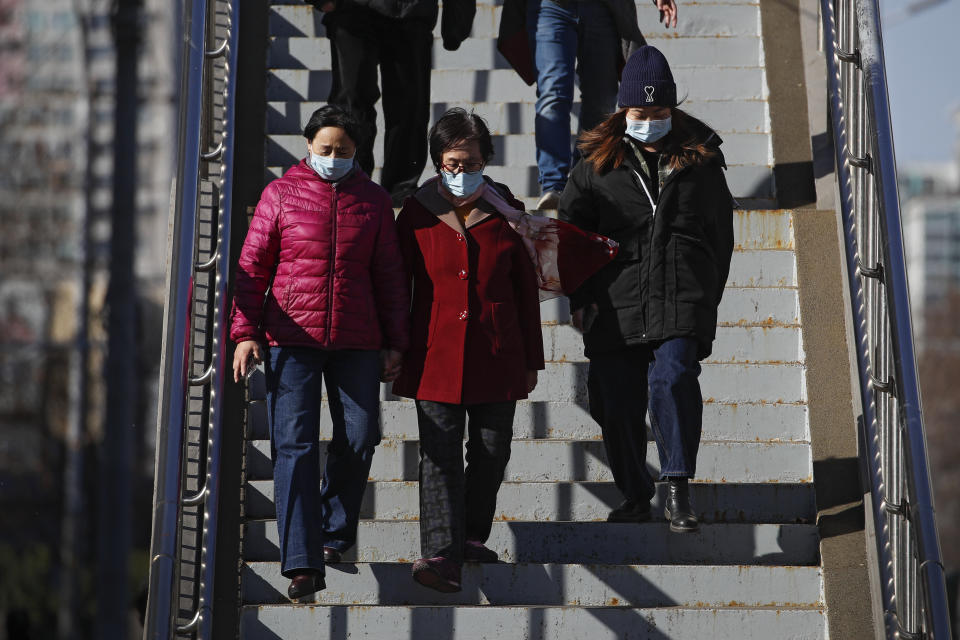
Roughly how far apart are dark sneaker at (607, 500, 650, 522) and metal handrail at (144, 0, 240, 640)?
4.84 feet

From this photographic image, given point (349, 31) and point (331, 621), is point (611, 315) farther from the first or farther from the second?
point (349, 31)

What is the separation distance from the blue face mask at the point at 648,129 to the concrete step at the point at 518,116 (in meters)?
2.01

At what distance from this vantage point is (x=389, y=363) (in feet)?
14.5

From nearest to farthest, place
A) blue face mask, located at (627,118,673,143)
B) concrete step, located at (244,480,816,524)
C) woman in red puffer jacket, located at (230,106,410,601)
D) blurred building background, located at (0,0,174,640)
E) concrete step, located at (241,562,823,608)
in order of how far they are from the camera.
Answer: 1. woman in red puffer jacket, located at (230,106,410,601)
2. concrete step, located at (241,562,823,608)
3. blue face mask, located at (627,118,673,143)
4. concrete step, located at (244,480,816,524)
5. blurred building background, located at (0,0,174,640)

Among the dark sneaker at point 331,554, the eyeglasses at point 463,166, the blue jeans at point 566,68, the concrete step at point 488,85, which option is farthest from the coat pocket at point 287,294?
the concrete step at point 488,85

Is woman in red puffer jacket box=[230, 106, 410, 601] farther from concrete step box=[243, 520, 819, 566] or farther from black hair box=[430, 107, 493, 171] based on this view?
concrete step box=[243, 520, 819, 566]

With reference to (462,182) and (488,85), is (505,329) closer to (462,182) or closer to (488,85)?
(462,182)

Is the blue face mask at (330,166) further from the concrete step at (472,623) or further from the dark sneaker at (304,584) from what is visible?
the concrete step at (472,623)

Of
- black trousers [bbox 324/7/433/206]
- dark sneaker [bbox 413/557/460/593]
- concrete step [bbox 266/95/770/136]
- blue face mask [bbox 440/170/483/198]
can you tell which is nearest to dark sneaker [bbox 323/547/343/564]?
dark sneaker [bbox 413/557/460/593]

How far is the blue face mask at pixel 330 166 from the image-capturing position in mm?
4375

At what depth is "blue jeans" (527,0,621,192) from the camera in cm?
616

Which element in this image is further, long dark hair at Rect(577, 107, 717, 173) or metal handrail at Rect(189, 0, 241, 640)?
long dark hair at Rect(577, 107, 717, 173)

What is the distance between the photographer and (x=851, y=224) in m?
4.76

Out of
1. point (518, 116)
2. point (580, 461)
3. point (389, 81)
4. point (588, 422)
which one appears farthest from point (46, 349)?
point (580, 461)
